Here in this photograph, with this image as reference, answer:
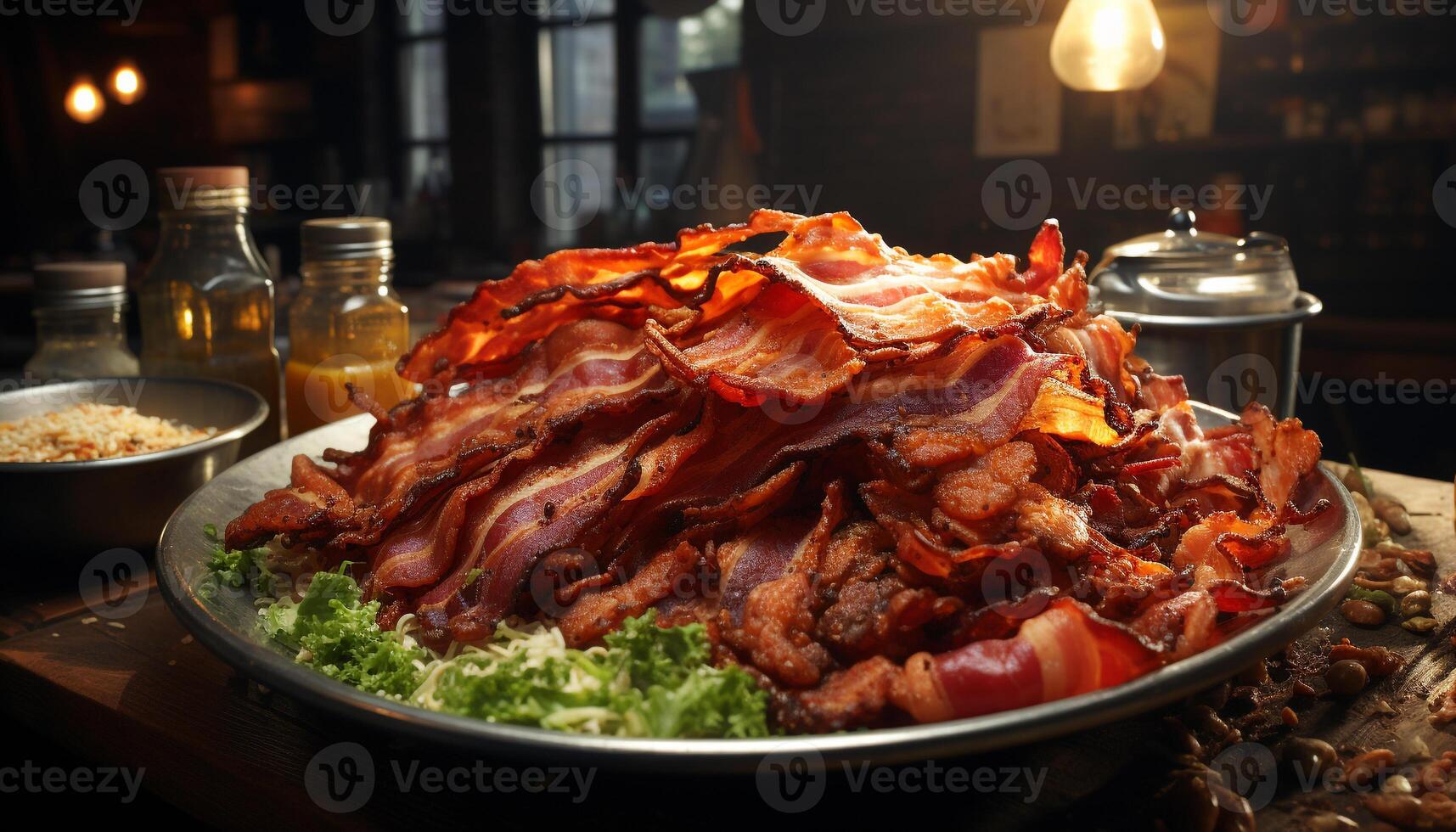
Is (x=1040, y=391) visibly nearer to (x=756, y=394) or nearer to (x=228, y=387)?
(x=756, y=394)

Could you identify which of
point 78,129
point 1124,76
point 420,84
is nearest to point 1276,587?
point 1124,76

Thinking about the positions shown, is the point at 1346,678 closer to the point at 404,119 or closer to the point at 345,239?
the point at 345,239

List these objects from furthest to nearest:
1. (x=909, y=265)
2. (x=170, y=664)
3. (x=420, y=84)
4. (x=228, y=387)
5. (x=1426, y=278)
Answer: (x=420, y=84) < (x=1426, y=278) < (x=228, y=387) < (x=909, y=265) < (x=170, y=664)

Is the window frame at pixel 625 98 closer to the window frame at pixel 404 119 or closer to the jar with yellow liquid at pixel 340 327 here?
the window frame at pixel 404 119

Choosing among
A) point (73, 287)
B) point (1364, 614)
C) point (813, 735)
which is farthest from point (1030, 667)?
point (73, 287)

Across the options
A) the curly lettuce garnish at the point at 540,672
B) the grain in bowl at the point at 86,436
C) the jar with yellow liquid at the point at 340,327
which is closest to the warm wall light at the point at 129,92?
the jar with yellow liquid at the point at 340,327

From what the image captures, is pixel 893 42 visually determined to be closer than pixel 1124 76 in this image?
No

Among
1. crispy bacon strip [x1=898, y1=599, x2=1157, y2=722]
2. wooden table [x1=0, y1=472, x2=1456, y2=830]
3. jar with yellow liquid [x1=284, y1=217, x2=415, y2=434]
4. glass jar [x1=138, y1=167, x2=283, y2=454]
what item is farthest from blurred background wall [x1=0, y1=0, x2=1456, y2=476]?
jar with yellow liquid [x1=284, y1=217, x2=415, y2=434]
